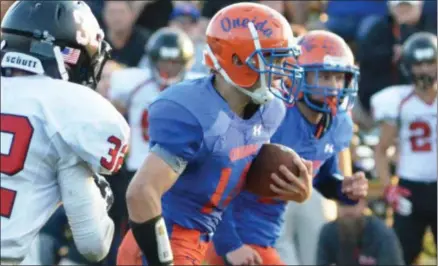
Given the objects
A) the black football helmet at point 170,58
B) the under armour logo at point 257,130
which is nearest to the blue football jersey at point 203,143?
the under armour logo at point 257,130

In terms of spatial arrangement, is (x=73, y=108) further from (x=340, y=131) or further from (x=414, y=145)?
(x=414, y=145)

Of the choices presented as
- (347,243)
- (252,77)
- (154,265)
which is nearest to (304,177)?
(252,77)

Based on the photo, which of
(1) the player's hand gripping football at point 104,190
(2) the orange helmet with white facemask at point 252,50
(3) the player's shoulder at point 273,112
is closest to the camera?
(1) the player's hand gripping football at point 104,190

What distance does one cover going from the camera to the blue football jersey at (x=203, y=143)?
4008 millimetres

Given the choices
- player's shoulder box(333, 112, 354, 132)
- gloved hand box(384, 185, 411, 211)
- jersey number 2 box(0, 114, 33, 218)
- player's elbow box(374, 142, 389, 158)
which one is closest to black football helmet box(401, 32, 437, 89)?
player's elbow box(374, 142, 389, 158)

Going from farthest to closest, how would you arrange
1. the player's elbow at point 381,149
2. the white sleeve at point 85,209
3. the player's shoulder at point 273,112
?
the player's elbow at point 381,149, the player's shoulder at point 273,112, the white sleeve at point 85,209

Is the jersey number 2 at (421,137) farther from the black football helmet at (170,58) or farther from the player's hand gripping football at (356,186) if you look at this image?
the player's hand gripping football at (356,186)

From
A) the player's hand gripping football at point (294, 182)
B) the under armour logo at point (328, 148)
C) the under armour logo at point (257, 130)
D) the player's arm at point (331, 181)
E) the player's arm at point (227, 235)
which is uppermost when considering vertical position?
the under armour logo at point (257, 130)

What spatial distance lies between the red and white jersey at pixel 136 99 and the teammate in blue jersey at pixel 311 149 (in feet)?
6.28

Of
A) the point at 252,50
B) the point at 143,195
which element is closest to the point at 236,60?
the point at 252,50

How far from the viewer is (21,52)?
3.51 meters

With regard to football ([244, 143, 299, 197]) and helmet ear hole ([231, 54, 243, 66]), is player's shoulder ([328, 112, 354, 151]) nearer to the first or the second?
football ([244, 143, 299, 197])

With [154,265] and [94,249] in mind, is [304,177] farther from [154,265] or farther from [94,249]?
[94,249]

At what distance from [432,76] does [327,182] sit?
2.19 metres
